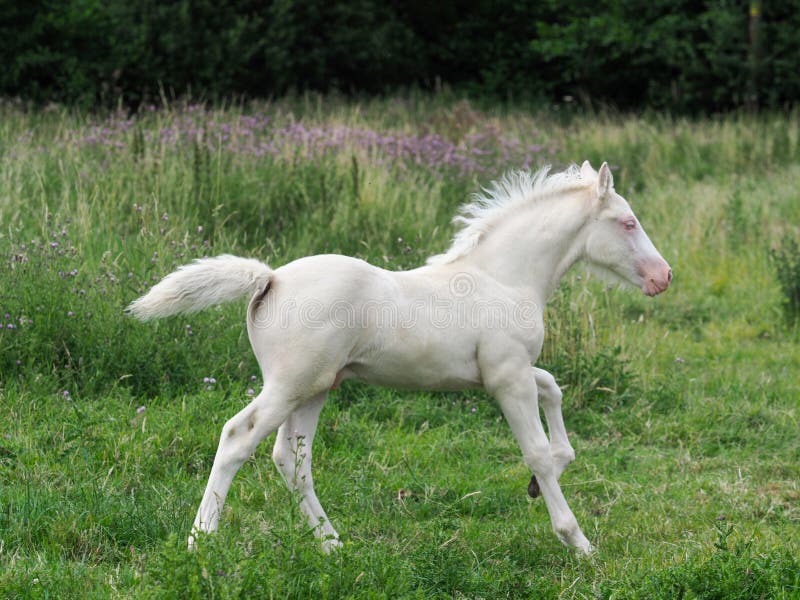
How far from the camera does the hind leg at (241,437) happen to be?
3.69 metres

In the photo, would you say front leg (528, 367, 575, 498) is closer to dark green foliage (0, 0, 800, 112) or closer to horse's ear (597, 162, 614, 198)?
horse's ear (597, 162, 614, 198)

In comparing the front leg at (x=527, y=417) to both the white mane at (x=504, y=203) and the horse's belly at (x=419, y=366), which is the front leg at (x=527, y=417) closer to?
the horse's belly at (x=419, y=366)

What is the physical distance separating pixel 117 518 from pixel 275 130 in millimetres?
7092

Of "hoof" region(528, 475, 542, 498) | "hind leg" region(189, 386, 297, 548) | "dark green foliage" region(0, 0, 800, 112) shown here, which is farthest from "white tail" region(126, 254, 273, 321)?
"dark green foliage" region(0, 0, 800, 112)

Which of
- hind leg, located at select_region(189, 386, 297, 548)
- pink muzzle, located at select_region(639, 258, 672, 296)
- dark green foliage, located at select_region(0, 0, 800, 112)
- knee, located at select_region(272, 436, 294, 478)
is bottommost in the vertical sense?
dark green foliage, located at select_region(0, 0, 800, 112)

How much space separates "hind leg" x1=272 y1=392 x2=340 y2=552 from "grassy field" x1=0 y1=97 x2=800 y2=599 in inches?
4.9

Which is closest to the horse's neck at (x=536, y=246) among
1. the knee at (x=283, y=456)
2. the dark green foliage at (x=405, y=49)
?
the knee at (x=283, y=456)

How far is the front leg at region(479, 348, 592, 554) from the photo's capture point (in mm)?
4105

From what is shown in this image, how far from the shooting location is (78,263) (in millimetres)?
6180

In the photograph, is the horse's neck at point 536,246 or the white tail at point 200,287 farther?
the horse's neck at point 536,246

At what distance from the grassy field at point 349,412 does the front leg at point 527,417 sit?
173 millimetres

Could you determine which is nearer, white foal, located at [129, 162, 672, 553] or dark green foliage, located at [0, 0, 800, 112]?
white foal, located at [129, 162, 672, 553]

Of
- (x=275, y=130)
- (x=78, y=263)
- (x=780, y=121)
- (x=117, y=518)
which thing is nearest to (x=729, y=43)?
(x=780, y=121)

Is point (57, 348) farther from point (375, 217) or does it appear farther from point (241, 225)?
point (375, 217)
